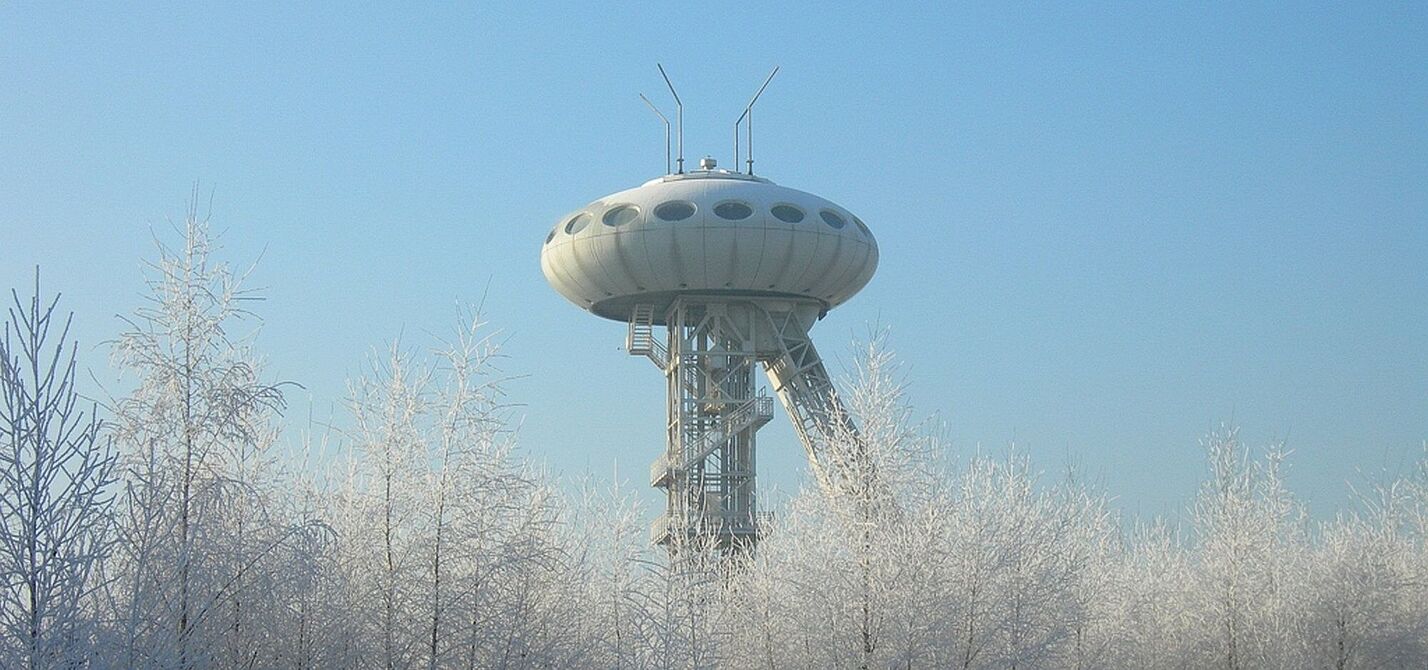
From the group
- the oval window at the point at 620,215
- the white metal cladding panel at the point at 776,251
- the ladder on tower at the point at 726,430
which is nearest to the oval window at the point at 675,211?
the oval window at the point at 620,215

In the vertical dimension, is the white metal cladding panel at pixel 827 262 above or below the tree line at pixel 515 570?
above

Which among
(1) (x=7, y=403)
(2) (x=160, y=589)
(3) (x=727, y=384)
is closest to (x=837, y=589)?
(2) (x=160, y=589)

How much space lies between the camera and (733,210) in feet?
164

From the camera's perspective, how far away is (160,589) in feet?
51.4

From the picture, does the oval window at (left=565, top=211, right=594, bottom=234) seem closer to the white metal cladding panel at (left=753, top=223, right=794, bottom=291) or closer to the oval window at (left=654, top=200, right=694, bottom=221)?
the oval window at (left=654, top=200, right=694, bottom=221)

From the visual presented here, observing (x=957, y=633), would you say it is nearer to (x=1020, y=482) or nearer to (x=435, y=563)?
(x=1020, y=482)

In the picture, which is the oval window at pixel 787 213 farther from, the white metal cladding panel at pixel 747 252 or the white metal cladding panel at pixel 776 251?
the white metal cladding panel at pixel 747 252

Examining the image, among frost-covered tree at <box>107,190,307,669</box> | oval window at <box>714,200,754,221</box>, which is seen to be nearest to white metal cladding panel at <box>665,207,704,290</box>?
oval window at <box>714,200,754,221</box>

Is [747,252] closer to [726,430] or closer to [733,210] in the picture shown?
[733,210]

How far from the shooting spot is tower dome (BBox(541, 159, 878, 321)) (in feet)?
163

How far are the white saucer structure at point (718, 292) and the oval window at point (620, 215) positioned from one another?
0.15 feet

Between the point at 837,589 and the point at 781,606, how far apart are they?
11.0 ft

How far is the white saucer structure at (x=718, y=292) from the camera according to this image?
4997 cm

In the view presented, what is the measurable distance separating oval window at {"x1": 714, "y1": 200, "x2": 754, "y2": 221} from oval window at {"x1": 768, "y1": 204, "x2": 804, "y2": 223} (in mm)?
798
